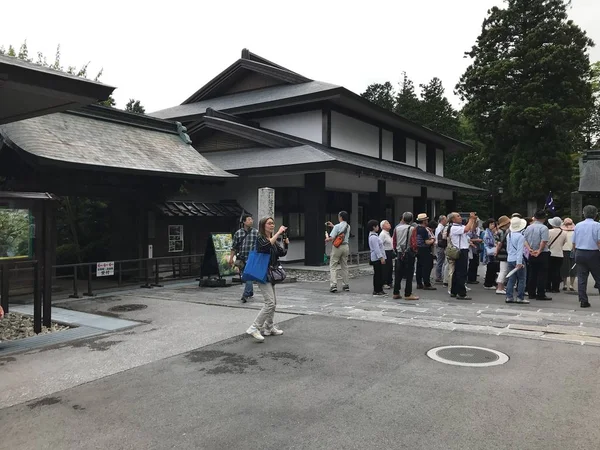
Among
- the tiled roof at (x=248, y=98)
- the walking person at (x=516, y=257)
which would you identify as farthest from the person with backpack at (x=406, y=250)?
the tiled roof at (x=248, y=98)

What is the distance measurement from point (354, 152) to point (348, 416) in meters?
18.8

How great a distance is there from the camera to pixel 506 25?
3388 cm

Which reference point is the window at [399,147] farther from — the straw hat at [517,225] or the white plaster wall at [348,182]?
the straw hat at [517,225]

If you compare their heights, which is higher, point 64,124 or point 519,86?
point 519,86

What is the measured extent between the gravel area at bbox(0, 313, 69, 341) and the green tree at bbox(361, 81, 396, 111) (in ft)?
187

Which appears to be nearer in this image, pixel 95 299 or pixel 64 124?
pixel 95 299

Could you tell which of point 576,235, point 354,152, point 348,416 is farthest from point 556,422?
point 354,152

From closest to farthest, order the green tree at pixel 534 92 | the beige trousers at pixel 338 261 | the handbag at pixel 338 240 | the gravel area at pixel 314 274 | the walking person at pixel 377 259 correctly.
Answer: the walking person at pixel 377 259 < the handbag at pixel 338 240 < the beige trousers at pixel 338 261 < the gravel area at pixel 314 274 < the green tree at pixel 534 92

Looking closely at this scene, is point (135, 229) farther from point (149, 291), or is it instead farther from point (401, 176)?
point (401, 176)

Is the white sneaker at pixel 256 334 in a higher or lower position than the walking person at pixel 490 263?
lower

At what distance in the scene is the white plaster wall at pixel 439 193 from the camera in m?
28.7

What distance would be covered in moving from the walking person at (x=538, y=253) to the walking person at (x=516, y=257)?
0.48 m

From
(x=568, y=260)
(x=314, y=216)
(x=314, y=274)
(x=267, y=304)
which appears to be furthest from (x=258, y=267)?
(x=314, y=216)

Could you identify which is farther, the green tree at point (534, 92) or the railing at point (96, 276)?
the green tree at point (534, 92)
